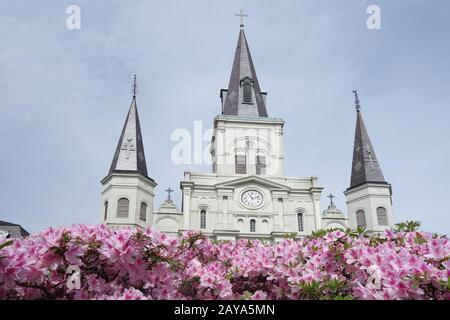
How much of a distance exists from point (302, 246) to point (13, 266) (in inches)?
137

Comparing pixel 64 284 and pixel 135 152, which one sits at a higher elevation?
pixel 135 152

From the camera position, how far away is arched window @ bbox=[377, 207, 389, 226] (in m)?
28.6

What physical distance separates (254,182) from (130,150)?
993cm

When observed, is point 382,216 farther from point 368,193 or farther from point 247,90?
point 247,90

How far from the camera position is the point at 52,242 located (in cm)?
375

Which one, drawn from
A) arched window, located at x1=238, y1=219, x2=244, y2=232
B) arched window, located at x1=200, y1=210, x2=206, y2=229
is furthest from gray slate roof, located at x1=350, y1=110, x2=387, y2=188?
arched window, located at x1=200, y1=210, x2=206, y2=229

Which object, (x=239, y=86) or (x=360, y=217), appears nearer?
(x=360, y=217)

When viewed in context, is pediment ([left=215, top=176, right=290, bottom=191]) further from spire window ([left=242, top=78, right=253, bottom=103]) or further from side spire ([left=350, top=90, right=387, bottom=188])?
spire window ([left=242, top=78, right=253, bottom=103])

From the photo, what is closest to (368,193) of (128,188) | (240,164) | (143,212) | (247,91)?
(240,164)

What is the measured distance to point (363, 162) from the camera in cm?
3131

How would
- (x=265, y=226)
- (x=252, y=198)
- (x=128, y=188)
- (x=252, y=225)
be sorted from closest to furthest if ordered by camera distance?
(x=128, y=188)
(x=265, y=226)
(x=252, y=225)
(x=252, y=198)

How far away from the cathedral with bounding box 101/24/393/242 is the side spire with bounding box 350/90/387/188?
A: 0.08m
